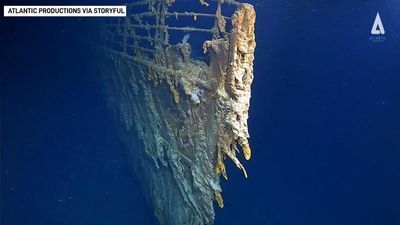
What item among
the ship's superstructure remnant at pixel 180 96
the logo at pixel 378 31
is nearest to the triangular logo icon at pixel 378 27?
the logo at pixel 378 31

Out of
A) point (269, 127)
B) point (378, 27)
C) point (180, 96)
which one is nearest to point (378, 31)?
point (378, 27)

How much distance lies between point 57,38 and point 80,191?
1038 millimetres

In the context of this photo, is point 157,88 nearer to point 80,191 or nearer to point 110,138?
point 110,138

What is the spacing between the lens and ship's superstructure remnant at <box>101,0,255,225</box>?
2.73 metres

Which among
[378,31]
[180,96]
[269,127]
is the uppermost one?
[378,31]

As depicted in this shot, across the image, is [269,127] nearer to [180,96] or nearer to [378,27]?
[180,96]

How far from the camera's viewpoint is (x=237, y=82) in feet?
8.86

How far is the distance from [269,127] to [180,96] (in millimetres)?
778

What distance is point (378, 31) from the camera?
338 centimetres

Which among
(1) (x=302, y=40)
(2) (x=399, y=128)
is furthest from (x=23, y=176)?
(2) (x=399, y=128)

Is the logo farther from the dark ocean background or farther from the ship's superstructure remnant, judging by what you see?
the ship's superstructure remnant

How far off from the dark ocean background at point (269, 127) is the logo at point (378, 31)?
0.13 ft

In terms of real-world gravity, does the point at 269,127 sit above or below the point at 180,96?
below

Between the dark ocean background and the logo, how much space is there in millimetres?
40
